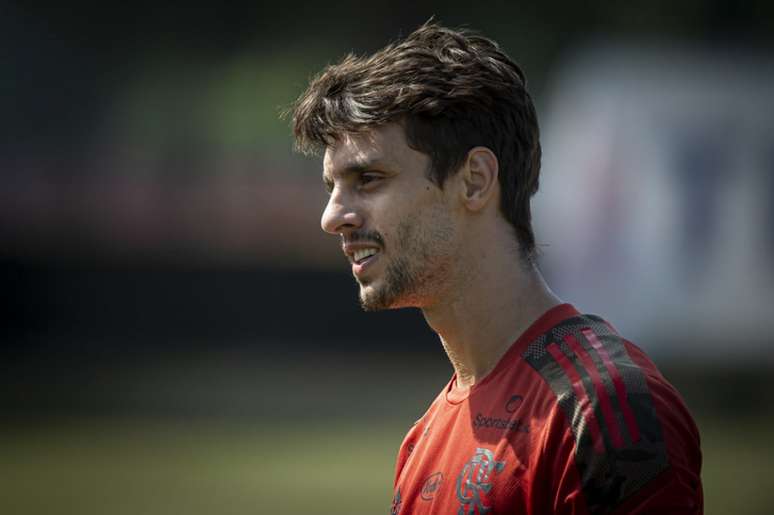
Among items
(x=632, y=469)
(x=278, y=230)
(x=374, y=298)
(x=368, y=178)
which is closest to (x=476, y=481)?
(x=632, y=469)

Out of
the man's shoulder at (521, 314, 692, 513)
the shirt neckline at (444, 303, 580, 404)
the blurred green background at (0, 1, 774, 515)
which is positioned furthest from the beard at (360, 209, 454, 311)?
the blurred green background at (0, 1, 774, 515)

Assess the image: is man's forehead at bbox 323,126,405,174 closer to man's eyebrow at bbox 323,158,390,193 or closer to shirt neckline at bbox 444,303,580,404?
man's eyebrow at bbox 323,158,390,193

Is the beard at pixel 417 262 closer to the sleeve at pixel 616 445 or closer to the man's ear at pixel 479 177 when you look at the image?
the man's ear at pixel 479 177

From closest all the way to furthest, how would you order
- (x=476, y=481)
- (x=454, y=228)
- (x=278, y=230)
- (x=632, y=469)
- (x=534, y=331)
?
(x=632, y=469) < (x=476, y=481) < (x=534, y=331) < (x=454, y=228) < (x=278, y=230)

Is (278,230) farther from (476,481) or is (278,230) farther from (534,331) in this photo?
(476,481)

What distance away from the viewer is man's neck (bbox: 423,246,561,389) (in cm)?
228

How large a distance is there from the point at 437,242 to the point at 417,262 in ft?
0.21

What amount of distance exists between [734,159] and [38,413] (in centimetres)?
902

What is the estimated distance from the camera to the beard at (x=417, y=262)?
229 centimetres

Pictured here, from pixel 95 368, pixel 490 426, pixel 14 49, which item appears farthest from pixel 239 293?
pixel 490 426

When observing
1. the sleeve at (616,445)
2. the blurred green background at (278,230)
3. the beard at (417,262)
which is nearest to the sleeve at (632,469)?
the sleeve at (616,445)

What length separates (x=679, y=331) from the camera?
41.5 ft

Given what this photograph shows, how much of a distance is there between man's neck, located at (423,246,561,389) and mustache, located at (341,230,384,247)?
0.21 meters

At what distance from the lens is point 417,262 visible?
2.29 m
